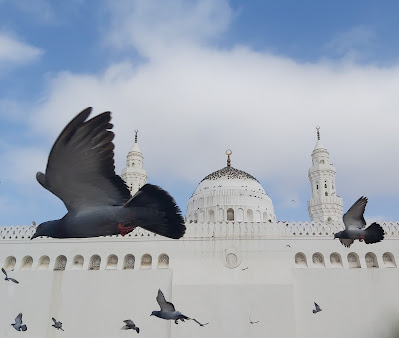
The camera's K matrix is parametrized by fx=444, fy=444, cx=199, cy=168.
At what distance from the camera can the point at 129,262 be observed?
22.6 meters

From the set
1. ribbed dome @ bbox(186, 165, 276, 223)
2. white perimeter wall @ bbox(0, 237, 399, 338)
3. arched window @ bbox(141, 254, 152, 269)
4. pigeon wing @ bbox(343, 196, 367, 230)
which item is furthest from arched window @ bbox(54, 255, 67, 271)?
pigeon wing @ bbox(343, 196, 367, 230)

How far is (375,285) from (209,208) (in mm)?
10795

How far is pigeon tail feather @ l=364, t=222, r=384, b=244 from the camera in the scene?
23.2 feet

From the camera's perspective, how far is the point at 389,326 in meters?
20.5

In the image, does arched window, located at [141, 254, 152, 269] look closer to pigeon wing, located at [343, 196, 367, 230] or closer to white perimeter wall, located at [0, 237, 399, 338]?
white perimeter wall, located at [0, 237, 399, 338]

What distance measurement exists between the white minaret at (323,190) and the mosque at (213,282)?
11.1 meters

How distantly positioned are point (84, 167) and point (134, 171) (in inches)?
1120

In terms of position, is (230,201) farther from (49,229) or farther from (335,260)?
(49,229)

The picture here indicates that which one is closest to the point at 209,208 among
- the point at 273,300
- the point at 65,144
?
the point at 273,300

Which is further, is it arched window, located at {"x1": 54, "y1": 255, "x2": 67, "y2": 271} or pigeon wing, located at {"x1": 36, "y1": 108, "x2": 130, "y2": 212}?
arched window, located at {"x1": 54, "y1": 255, "x2": 67, "y2": 271}

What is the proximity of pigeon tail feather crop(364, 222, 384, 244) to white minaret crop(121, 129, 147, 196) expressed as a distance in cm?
2535

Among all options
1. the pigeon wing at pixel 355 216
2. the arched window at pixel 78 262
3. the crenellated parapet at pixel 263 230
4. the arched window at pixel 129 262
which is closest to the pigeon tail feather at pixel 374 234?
the pigeon wing at pixel 355 216

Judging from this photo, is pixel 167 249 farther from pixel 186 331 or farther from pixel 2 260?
pixel 2 260

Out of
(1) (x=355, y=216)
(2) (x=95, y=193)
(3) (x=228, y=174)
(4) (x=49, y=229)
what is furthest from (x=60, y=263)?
(2) (x=95, y=193)
